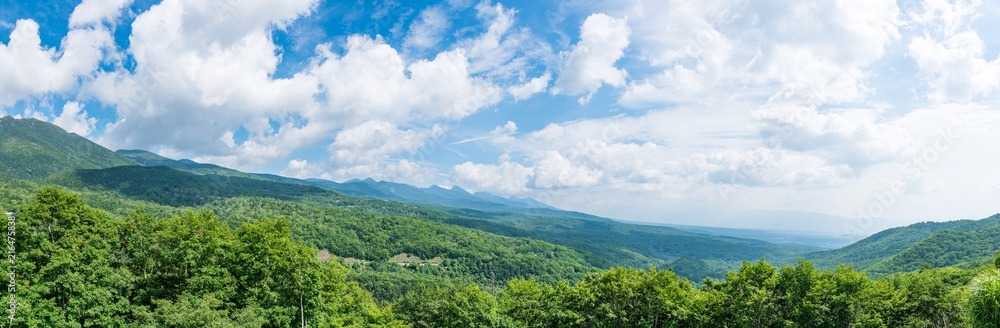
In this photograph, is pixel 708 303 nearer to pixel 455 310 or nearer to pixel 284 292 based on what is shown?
pixel 455 310

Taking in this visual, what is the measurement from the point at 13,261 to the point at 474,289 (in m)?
28.5

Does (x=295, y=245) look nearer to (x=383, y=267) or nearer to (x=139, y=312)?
(x=139, y=312)

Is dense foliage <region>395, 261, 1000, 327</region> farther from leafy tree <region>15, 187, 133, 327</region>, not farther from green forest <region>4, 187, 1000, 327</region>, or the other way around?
leafy tree <region>15, 187, 133, 327</region>

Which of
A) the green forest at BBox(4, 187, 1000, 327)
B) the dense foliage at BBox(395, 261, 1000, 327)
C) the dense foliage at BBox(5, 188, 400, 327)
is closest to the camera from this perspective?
the dense foliage at BBox(5, 188, 400, 327)

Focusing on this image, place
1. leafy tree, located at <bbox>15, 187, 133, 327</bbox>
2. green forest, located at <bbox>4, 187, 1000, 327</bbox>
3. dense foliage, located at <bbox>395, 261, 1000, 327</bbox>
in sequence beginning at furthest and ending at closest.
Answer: dense foliage, located at <bbox>395, 261, 1000, 327</bbox>, green forest, located at <bbox>4, 187, 1000, 327</bbox>, leafy tree, located at <bbox>15, 187, 133, 327</bbox>

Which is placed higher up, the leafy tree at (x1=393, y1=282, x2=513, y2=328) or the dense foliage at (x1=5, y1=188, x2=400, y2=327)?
the dense foliage at (x1=5, y1=188, x2=400, y2=327)

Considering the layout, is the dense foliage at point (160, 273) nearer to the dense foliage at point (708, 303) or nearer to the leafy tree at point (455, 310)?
the leafy tree at point (455, 310)

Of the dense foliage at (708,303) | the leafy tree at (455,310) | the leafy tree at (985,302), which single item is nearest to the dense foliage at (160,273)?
the leafy tree at (455,310)

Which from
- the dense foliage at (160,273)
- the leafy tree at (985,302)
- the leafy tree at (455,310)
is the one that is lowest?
the leafy tree at (455,310)

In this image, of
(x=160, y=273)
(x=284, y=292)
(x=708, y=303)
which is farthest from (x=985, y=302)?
(x=160, y=273)

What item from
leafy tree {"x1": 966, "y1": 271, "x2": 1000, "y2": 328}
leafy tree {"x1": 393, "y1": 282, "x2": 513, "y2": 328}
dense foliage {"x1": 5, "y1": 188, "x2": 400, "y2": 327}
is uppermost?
leafy tree {"x1": 966, "y1": 271, "x2": 1000, "y2": 328}

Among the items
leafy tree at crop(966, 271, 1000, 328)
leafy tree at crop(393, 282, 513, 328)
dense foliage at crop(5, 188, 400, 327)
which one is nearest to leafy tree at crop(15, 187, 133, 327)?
dense foliage at crop(5, 188, 400, 327)

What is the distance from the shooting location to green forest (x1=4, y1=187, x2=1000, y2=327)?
26.1 meters

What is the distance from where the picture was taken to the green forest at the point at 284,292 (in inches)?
1028
